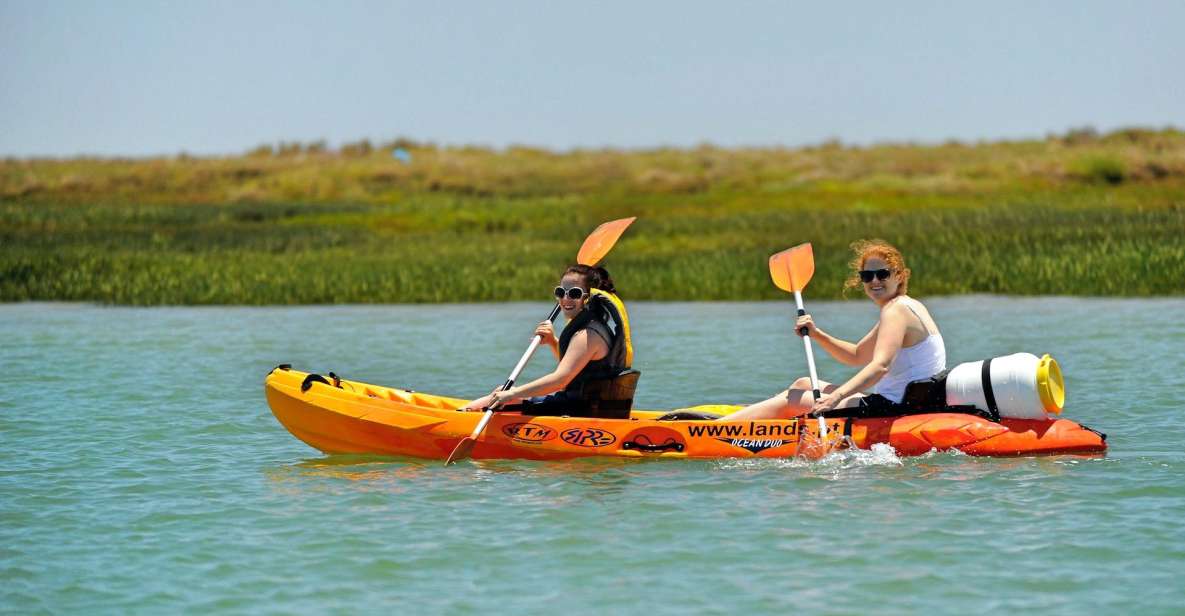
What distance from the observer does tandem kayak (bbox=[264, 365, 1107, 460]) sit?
10367 mm

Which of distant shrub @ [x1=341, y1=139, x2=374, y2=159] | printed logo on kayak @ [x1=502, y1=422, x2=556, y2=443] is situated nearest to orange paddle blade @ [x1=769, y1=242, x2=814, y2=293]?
printed logo on kayak @ [x1=502, y1=422, x2=556, y2=443]

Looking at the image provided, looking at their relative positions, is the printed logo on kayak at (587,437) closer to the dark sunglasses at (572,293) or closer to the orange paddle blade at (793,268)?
the dark sunglasses at (572,293)

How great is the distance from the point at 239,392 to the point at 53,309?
1180 centimetres

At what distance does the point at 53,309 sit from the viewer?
2634cm

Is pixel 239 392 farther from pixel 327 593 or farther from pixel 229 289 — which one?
pixel 229 289

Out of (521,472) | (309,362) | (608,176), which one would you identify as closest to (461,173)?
(608,176)

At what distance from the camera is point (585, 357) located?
10.8 metres

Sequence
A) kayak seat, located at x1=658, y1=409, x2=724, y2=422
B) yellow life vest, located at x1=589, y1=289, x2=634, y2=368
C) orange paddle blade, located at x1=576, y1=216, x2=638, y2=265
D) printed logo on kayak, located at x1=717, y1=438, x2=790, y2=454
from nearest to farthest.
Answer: printed logo on kayak, located at x1=717, y1=438, x2=790, y2=454
yellow life vest, located at x1=589, y1=289, x2=634, y2=368
kayak seat, located at x1=658, y1=409, x2=724, y2=422
orange paddle blade, located at x1=576, y1=216, x2=638, y2=265

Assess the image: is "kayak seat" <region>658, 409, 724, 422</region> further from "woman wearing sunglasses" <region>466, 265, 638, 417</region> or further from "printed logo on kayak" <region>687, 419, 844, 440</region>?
"printed logo on kayak" <region>687, 419, 844, 440</region>

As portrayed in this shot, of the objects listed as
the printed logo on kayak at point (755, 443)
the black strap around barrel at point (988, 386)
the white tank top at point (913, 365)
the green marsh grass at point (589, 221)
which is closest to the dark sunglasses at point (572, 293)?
the printed logo on kayak at point (755, 443)

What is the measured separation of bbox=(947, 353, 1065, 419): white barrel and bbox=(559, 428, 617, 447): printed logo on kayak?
2285 millimetres

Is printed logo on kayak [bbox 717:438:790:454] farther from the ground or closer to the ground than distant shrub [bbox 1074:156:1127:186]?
closer to the ground

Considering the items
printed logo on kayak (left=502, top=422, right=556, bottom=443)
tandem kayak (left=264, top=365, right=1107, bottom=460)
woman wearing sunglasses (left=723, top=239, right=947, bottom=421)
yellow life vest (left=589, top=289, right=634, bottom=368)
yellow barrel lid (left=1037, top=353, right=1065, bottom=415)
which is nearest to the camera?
yellow barrel lid (left=1037, top=353, right=1065, bottom=415)

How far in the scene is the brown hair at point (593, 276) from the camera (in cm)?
1071
